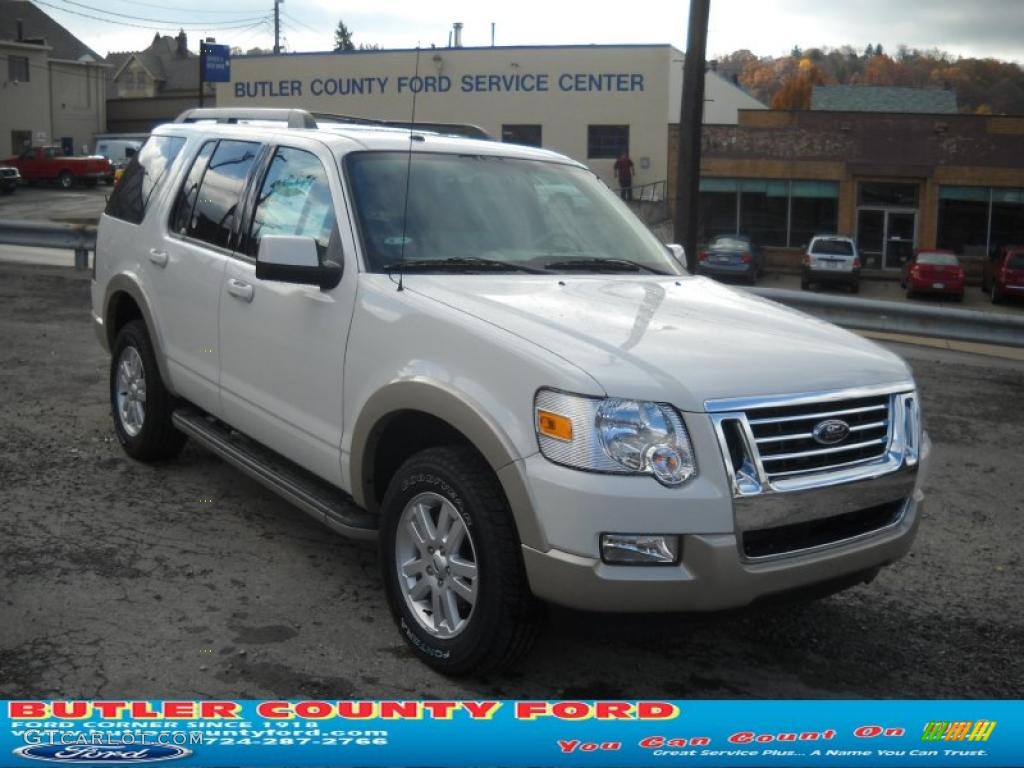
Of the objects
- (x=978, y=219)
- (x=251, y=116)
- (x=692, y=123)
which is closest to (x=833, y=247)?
(x=978, y=219)

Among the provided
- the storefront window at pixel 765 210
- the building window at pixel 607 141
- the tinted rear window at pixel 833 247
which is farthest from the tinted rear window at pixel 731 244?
the building window at pixel 607 141

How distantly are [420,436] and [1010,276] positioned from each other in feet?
111

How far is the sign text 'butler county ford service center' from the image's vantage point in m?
47.6

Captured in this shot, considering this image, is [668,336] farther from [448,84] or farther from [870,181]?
[448,84]

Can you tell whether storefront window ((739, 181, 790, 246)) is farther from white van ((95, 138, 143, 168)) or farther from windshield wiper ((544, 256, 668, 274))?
windshield wiper ((544, 256, 668, 274))

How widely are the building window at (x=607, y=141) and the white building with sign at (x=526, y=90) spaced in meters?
0.04

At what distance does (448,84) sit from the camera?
50312 mm

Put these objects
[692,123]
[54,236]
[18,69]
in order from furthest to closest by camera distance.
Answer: [18,69]
[54,236]
[692,123]

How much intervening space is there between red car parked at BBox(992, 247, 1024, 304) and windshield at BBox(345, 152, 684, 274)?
32.1m

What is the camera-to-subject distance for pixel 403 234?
462cm

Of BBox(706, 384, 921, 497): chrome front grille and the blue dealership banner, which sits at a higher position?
BBox(706, 384, 921, 497): chrome front grille

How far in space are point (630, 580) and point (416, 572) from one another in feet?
3.07

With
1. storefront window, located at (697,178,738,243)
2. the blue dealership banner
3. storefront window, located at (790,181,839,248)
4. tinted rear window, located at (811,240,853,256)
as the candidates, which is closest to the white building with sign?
storefront window, located at (697,178,738,243)

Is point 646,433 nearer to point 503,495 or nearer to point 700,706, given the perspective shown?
point 503,495
